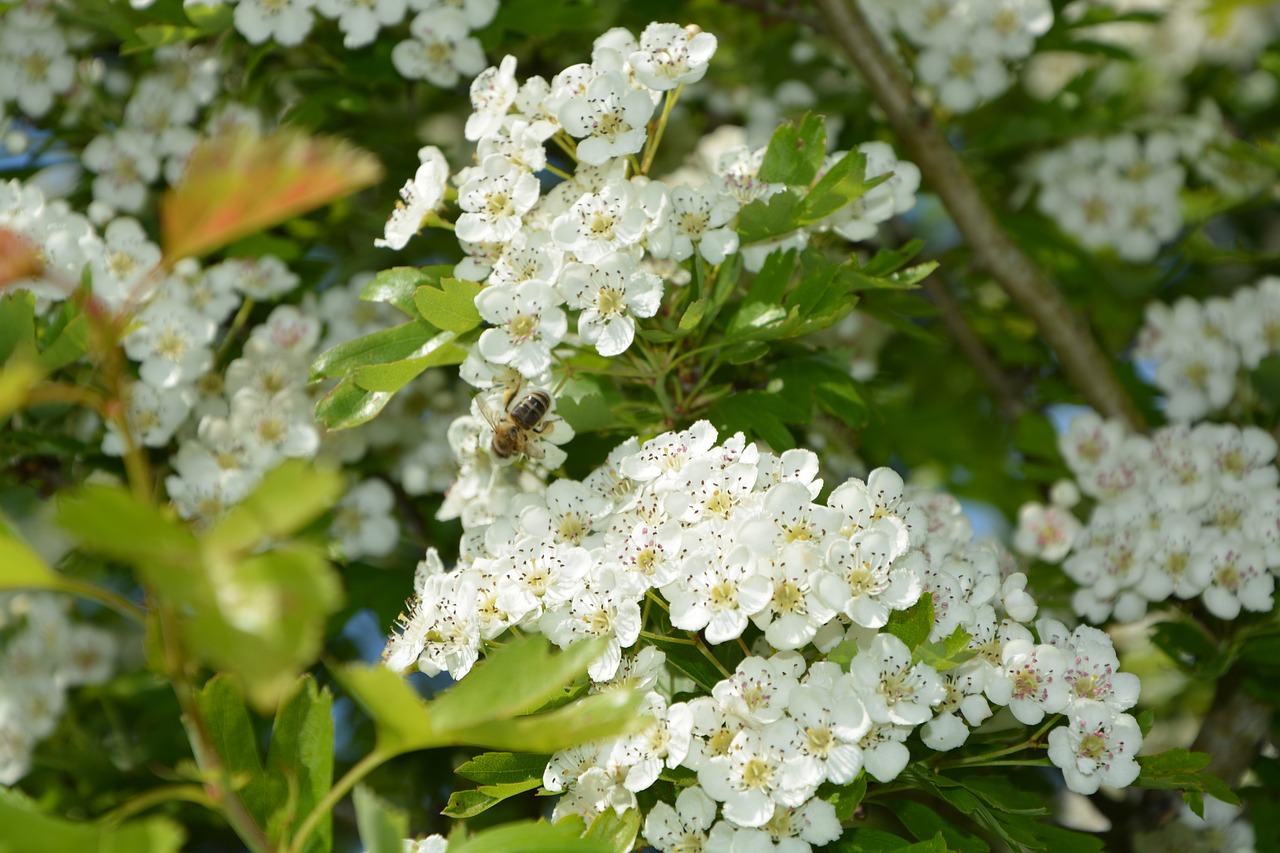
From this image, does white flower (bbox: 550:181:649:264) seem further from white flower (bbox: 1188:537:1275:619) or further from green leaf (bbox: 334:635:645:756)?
white flower (bbox: 1188:537:1275:619)

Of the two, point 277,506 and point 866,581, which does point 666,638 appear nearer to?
point 866,581

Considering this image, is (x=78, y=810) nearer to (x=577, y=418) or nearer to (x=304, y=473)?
(x=577, y=418)

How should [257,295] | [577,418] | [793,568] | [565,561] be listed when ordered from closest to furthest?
1. [793,568]
2. [565,561]
3. [577,418]
4. [257,295]

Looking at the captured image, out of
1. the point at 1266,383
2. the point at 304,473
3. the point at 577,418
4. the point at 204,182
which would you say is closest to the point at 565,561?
the point at 577,418

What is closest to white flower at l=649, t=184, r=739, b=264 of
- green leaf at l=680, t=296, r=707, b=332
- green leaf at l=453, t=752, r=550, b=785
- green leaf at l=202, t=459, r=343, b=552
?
green leaf at l=680, t=296, r=707, b=332

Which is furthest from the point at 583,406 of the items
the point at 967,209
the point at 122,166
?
Result: the point at 122,166

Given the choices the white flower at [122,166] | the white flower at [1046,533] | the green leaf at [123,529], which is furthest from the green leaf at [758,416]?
the white flower at [122,166]
